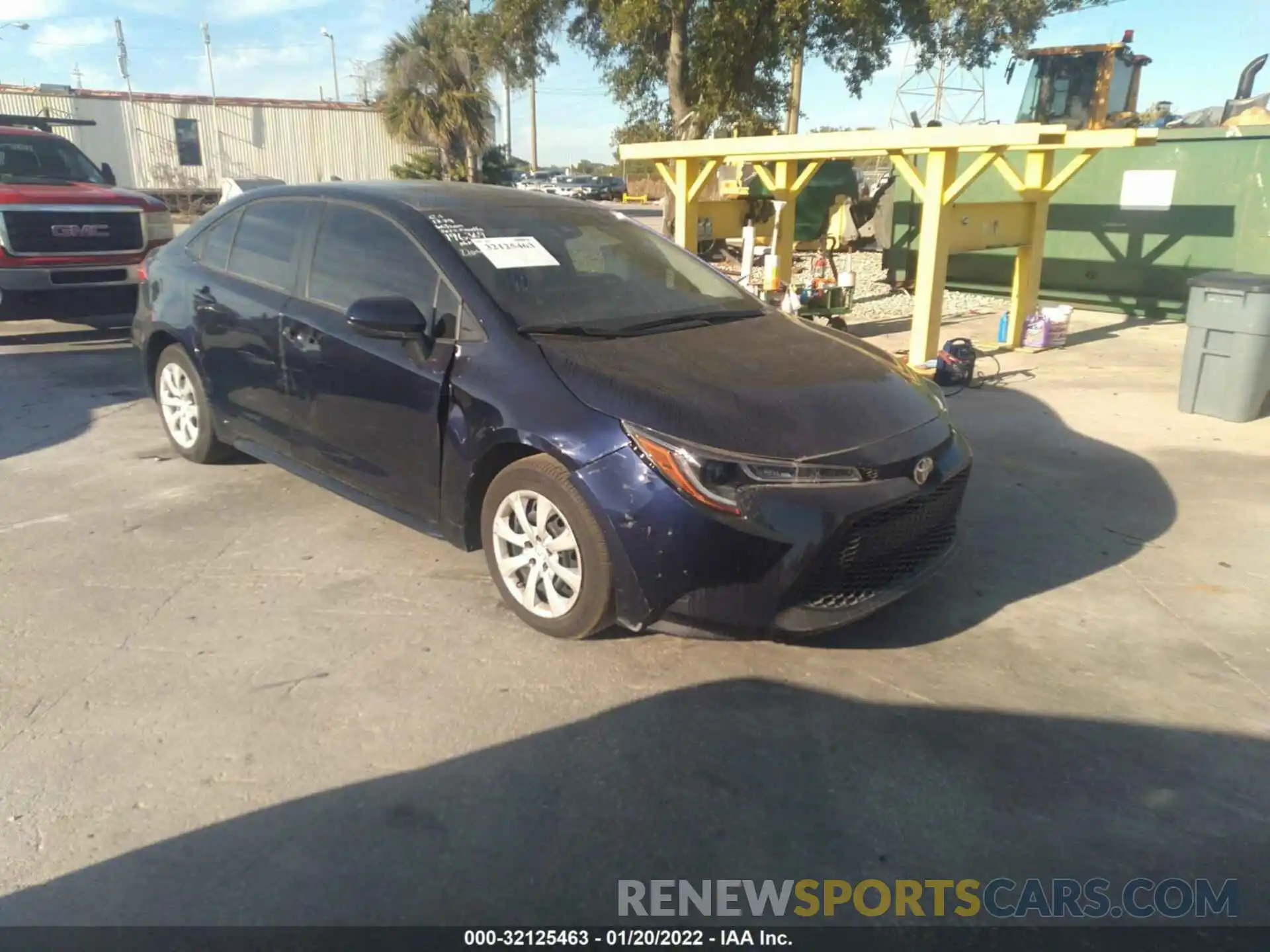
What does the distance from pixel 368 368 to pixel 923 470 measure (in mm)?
2287

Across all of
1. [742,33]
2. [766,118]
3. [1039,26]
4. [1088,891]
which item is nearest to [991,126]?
[1088,891]

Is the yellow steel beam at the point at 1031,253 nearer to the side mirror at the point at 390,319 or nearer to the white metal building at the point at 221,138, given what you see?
the side mirror at the point at 390,319

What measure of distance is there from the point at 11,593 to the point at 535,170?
58.4 m

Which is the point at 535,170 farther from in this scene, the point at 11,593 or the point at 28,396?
the point at 11,593

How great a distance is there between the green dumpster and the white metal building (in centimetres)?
2640

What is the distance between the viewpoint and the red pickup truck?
28.0ft

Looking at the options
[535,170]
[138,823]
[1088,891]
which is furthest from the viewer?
[535,170]

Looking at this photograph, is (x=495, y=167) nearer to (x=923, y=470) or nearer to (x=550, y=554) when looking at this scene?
(x=550, y=554)

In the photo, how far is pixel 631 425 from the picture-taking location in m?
3.29

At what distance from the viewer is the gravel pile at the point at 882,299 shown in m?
12.2

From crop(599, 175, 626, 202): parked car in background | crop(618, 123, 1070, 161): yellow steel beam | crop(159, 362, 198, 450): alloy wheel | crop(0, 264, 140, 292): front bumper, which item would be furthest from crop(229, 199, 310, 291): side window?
crop(599, 175, 626, 202): parked car in background

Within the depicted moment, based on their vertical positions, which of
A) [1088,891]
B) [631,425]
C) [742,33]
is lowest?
[1088,891]

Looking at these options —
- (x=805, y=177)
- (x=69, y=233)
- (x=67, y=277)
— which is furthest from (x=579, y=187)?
(x=67, y=277)

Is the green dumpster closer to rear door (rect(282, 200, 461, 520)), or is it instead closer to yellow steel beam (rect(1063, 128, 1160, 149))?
yellow steel beam (rect(1063, 128, 1160, 149))
